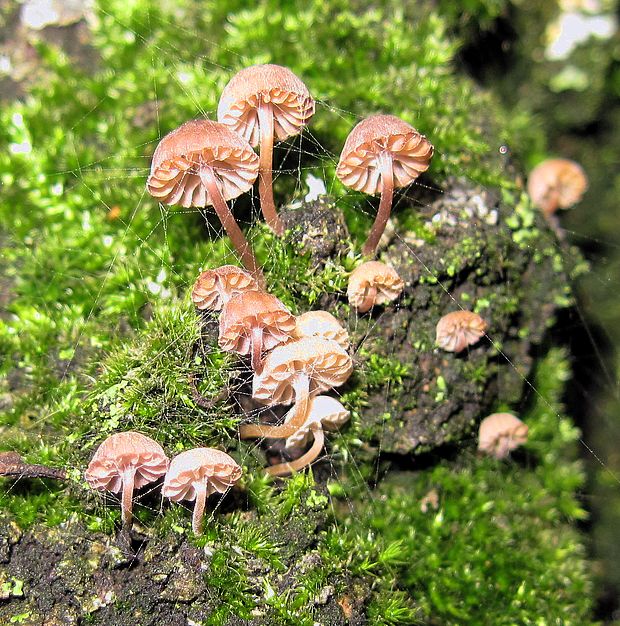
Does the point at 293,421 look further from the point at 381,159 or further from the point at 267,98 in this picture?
the point at 267,98

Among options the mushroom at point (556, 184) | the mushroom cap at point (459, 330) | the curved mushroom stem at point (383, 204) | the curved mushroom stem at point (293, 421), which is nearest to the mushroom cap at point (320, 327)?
the curved mushroom stem at point (293, 421)

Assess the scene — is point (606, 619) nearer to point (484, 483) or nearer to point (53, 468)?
point (484, 483)

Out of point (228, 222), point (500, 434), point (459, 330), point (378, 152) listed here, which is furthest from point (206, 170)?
point (500, 434)

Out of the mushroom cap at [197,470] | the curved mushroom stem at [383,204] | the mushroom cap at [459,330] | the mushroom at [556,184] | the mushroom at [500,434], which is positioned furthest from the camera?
the mushroom at [556,184]

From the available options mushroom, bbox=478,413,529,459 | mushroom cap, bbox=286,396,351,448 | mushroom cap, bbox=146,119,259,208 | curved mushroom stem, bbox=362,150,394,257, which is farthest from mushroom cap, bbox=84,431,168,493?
mushroom, bbox=478,413,529,459

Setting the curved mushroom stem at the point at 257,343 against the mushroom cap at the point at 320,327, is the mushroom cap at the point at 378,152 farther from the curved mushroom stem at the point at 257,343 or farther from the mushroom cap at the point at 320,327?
the curved mushroom stem at the point at 257,343
